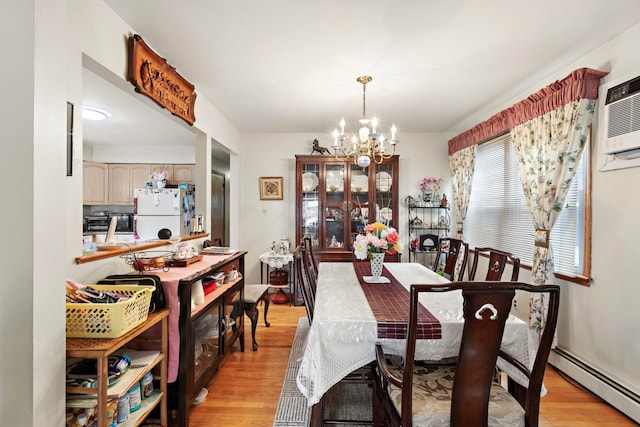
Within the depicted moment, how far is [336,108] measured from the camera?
3307 mm

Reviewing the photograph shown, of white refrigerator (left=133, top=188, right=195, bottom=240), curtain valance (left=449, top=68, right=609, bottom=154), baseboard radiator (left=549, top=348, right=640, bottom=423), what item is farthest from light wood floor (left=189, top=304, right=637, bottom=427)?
curtain valance (left=449, top=68, right=609, bottom=154)

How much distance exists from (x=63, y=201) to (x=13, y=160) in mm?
201

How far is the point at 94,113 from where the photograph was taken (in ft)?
11.1

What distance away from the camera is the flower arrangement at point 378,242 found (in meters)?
2.13

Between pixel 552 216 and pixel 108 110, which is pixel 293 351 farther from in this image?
pixel 108 110

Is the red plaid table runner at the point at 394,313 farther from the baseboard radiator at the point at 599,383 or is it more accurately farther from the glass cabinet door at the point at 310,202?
the glass cabinet door at the point at 310,202

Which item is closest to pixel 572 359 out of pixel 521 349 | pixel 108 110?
pixel 521 349

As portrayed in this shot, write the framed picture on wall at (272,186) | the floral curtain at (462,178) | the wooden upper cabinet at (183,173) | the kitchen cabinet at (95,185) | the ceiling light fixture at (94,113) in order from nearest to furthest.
Answer: 1. the ceiling light fixture at (94,113)
2. the floral curtain at (462,178)
3. the framed picture on wall at (272,186)
4. the kitchen cabinet at (95,185)
5. the wooden upper cabinet at (183,173)

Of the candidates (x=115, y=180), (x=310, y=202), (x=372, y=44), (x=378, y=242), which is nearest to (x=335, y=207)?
(x=310, y=202)

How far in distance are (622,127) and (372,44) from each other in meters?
1.69

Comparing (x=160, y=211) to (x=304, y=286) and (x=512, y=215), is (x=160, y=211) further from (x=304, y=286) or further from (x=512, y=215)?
(x=512, y=215)

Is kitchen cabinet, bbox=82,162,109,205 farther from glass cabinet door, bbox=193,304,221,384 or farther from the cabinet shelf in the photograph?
the cabinet shelf

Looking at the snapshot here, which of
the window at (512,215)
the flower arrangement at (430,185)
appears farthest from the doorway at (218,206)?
the window at (512,215)

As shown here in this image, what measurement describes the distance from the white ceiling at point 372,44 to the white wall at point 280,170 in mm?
1194
